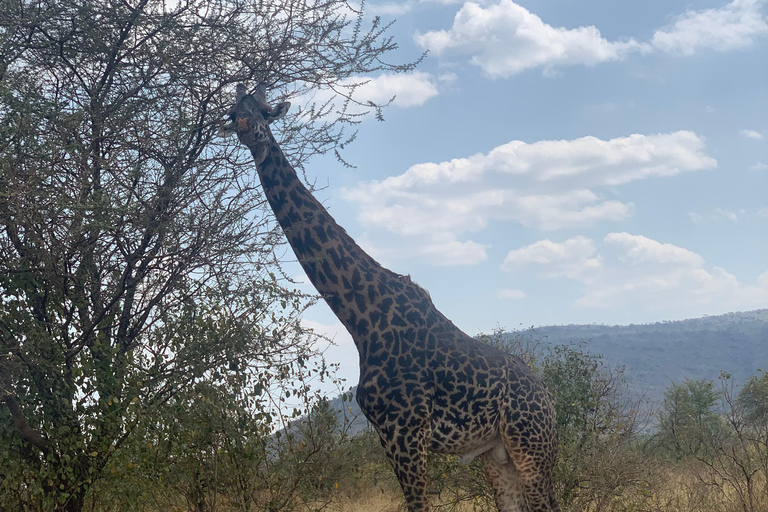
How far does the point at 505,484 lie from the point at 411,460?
1358 millimetres

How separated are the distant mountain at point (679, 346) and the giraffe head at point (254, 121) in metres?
109

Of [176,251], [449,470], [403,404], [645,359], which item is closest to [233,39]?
[176,251]

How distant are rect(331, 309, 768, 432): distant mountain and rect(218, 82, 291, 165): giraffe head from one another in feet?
356

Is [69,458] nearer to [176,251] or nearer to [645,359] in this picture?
[176,251]

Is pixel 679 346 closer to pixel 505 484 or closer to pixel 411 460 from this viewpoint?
pixel 505 484

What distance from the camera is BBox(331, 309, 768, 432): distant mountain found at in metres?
120

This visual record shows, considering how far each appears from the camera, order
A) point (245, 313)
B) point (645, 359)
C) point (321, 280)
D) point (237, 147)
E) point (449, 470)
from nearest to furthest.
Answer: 1. point (321, 280)
2. point (245, 313)
3. point (237, 147)
4. point (449, 470)
5. point (645, 359)

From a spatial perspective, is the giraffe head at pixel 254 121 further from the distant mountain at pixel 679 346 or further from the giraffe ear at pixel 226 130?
the distant mountain at pixel 679 346

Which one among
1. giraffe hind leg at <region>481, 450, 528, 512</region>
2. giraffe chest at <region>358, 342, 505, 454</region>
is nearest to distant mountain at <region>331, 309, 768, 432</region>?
giraffe hind leg at <region>481, 450, 528, 512</region>

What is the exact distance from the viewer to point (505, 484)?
25.3ft

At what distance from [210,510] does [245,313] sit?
234cm

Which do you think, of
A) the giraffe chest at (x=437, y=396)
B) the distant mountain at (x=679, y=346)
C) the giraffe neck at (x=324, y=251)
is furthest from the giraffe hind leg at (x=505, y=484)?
the distant mountain at (x=679, y=346)

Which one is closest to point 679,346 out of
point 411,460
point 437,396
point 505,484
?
point 505,484

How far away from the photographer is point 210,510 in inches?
338
